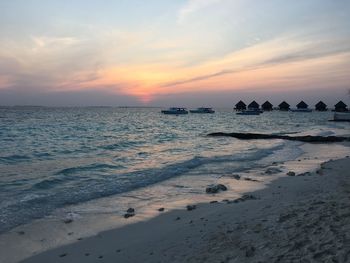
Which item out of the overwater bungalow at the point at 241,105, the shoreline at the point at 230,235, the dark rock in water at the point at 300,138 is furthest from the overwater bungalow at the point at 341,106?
the shoreline at the point at 230,235

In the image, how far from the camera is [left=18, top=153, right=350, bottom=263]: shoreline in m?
5.57

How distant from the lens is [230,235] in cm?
660

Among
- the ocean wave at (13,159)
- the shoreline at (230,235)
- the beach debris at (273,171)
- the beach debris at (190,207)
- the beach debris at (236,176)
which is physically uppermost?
the shoreline at (230,235)

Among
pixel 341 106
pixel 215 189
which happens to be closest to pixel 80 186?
pixel 215 189

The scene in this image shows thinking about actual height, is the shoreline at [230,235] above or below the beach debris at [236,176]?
above

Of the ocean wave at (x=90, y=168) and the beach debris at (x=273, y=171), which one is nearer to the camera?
the beach debris at (x=273, y=171)

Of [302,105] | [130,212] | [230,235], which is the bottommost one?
[130,212]

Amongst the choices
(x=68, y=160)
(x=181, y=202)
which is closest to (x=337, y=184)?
(x=181, y=202)

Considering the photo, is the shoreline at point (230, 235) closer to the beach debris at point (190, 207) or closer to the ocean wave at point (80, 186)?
the beach debris at point (190, 207)

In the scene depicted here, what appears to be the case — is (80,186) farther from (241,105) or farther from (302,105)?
(302,105)

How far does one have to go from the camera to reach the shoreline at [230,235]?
557cm

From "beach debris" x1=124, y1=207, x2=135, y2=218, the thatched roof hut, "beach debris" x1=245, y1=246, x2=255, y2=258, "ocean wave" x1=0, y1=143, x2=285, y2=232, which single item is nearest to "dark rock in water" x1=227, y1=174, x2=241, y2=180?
"ocean wave" x1=0, y1=143, x2=285, y2=232

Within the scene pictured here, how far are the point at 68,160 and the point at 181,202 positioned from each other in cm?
1130

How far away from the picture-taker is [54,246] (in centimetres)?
720
